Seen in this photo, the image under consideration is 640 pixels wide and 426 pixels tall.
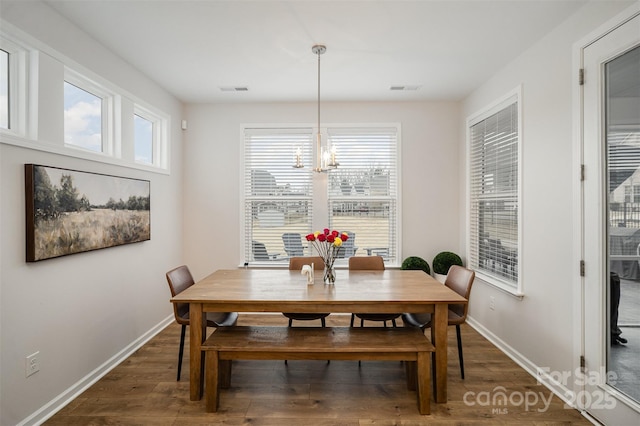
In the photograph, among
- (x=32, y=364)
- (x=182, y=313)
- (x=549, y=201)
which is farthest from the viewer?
(x=182, y=313)

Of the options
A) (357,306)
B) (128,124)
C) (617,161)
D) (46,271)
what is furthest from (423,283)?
(128,124)

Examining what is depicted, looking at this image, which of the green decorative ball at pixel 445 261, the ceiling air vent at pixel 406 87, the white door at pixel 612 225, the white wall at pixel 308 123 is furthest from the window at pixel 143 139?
the white door at pixel 612 225

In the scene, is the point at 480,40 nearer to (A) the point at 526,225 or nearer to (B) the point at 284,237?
(A) the point at 526,225

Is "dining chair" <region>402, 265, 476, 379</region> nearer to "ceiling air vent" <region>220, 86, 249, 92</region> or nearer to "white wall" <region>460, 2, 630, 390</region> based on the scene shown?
"white wall" <region>460, 2, 630, 390</region>

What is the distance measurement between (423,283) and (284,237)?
6.95ft

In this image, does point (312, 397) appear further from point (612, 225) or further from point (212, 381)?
point (612, 225)

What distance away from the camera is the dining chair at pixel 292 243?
431 centimetres

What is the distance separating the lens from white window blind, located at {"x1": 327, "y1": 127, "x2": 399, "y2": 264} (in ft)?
14.0

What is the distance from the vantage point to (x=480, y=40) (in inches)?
105

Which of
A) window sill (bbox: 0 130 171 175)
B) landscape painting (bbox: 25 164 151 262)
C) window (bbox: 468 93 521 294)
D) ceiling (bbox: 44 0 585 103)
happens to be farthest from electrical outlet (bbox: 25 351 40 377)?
window (bbox: 468 93 521 294)

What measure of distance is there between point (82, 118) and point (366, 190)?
3.10m

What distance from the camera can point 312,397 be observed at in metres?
2.35

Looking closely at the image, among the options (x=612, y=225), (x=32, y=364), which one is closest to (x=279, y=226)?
(x=32, y=364)

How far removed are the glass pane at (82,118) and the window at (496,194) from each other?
374 cm
